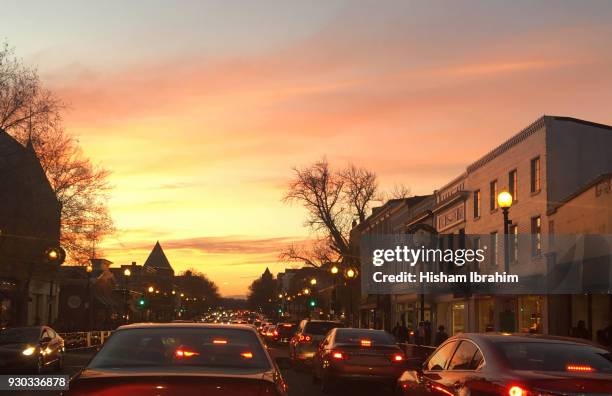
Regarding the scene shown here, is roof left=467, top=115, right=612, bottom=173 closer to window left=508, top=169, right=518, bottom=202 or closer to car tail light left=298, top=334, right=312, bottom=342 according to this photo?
window left=508, top=169, right=518, bottom=202

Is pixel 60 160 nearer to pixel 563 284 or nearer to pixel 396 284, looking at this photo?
pixel 563 284

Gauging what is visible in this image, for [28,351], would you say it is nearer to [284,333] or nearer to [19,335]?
[19,335]

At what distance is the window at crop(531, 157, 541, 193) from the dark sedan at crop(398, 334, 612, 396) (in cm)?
2714

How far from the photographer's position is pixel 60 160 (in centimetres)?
4238

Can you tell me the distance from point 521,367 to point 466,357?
1077 millimetres

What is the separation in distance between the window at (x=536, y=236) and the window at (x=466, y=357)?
26.8m

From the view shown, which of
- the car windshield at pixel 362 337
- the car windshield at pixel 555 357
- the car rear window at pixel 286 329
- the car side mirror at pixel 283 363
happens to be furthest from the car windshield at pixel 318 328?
the car rear window at pixel 286 329

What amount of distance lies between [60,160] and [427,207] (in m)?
26.3

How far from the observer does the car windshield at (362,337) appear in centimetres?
1852

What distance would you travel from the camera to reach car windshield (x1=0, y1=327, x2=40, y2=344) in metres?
23.4

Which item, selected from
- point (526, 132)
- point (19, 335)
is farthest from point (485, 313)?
point (19, 335)

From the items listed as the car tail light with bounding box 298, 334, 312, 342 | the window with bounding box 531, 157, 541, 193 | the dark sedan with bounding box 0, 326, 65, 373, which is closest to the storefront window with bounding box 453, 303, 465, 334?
the window with bounding box 531, 157, 541, 193

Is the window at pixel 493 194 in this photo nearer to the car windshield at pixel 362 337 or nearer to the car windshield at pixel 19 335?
the car windshield at pixel 362 337

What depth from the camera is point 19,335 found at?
937 inches
